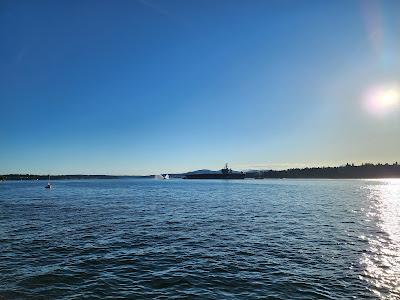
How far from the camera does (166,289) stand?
2138cm

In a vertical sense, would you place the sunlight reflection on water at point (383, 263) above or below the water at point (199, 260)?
below

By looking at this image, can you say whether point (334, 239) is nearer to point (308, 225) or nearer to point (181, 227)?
point (308, 225)

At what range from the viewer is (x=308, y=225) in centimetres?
4691

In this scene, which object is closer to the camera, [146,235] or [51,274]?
[51,274]

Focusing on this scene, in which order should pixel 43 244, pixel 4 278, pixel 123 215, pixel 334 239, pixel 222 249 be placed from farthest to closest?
1. pixel 123 215
2. pixel 334 239
3. pixel 43 244
4. pixel 222 249
5. pixel 4 278

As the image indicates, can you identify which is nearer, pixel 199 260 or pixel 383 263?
pixel 383 263

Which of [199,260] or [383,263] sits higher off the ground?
[199,260]

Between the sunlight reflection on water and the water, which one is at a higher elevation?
the water

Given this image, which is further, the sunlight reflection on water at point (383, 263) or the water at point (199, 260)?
the sunlight reflection on water at point (383, 263)

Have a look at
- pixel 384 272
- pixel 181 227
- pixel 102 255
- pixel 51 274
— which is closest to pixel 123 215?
pixel 181 227

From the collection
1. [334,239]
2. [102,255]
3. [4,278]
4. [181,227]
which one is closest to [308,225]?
[334,239]

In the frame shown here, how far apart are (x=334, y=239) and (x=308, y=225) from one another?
33.6 feet

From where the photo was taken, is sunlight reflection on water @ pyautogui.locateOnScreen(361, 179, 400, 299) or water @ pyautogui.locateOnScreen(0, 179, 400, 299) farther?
sunlight reflection on water @ pyautogui.locateOnScreen(361, 179, 400, 299)

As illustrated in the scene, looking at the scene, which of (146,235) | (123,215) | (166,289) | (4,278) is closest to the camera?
(166,289)
